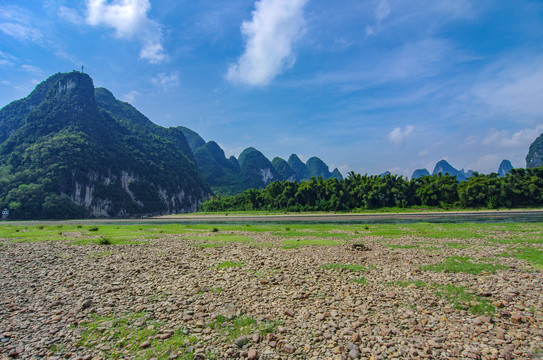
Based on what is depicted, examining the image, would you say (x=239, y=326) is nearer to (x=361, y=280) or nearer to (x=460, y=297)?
(x=361, y=280)

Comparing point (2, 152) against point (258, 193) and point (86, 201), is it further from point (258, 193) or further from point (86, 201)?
point (258, 193)

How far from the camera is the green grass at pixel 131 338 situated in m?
6.54

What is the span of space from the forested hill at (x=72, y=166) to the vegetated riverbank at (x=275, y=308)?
449 ft

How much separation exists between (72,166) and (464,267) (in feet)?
560

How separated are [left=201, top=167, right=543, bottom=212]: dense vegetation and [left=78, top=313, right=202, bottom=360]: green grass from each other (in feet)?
287

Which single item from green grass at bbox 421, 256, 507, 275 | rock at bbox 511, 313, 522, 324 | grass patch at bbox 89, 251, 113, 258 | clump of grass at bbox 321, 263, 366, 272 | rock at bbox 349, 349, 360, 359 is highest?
clump of grass at bbox 321, 263, 366, 272

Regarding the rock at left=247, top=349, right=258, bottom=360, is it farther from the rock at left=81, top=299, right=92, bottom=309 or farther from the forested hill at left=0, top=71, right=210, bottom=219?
the forested hill at left=0, top=71, right=210, bottom=219

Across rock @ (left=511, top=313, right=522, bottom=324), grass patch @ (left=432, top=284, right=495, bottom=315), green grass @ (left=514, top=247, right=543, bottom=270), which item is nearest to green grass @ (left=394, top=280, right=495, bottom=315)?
grass patch @ (left=432, top=284, right=495, bottom=315)

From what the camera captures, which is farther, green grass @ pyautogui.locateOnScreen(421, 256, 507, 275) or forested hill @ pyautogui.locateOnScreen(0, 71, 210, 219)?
forested hill @ pyautogui.locateOnScreen(0, 71, 210, 219)

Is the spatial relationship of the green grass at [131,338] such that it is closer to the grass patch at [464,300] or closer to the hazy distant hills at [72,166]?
the grass patch at [464,300]

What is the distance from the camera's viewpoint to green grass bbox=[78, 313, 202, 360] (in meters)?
6.54

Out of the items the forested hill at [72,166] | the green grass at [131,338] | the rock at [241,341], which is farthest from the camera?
the forested hill at [72,166]

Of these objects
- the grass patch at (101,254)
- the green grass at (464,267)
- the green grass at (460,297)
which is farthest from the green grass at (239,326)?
the grass patch at (101,254)

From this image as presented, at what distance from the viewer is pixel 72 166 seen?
454ft
